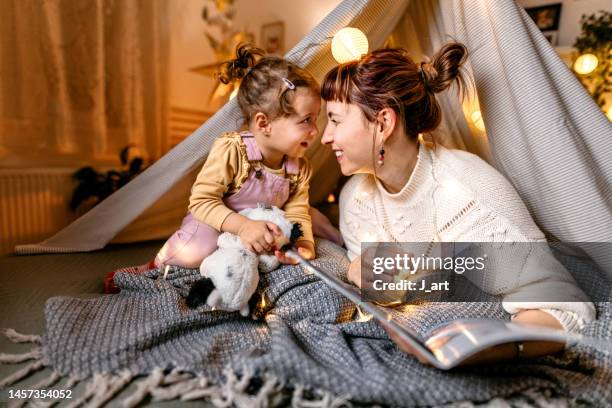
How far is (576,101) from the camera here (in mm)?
921

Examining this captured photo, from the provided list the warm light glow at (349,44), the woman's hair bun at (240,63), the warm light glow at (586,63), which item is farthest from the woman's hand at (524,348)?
the warm light glow at (586,63)

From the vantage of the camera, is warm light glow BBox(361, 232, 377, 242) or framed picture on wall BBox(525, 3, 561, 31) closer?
warm light glow BBox(361, 232, 377, 242)

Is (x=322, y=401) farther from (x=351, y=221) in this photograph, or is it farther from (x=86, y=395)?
(x=351, y=221)

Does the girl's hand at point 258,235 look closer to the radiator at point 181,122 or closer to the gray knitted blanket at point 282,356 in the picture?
the gray knitted blanket at point 282,356

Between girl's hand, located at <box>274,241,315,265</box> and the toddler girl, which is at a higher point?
the toddler girl

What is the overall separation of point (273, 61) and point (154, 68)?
1.25m

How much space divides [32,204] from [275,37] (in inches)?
74.8

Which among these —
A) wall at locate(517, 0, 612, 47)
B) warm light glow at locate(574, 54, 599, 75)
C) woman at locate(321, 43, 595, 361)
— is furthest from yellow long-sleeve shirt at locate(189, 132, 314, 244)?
wall at locate(517, 0, 612, 47)

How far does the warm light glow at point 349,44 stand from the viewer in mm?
1077

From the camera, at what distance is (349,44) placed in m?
1.08

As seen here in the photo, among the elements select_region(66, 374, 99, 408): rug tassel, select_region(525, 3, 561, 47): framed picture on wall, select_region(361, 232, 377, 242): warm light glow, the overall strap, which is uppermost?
select_region(525, 3, 561, 47): framed picture on wall

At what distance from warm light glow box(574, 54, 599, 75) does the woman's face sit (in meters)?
1.36

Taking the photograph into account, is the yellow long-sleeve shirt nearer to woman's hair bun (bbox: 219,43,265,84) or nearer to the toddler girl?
the toddler girl

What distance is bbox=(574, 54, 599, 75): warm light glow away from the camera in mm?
1769
